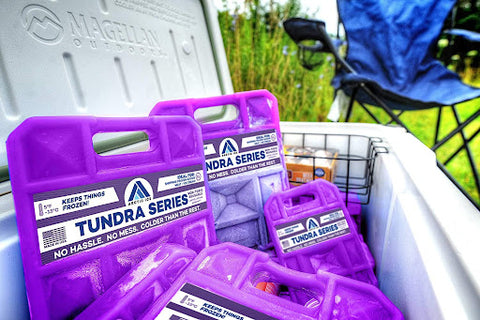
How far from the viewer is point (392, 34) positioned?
165 cm

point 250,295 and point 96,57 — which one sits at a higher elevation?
point 96,57

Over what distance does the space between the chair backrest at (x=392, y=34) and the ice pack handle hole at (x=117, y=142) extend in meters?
1.45

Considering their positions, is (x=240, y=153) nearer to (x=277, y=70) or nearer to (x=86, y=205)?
(x=86, y=205)

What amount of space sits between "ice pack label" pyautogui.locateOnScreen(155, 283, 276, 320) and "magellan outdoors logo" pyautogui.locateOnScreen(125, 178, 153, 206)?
0.51ft

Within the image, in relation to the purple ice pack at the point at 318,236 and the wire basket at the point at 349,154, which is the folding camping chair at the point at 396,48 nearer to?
the wire basket at the point at 349,154

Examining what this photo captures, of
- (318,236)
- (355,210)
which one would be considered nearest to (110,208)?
(318,236)

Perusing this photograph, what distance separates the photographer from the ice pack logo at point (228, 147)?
2.20 ft

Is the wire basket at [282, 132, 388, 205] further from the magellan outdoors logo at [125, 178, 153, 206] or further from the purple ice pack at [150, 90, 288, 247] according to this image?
the magellan outdoors logo at [125, 178, 153, 206]

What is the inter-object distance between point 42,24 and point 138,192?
0.42 metres

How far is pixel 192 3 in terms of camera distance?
101cm

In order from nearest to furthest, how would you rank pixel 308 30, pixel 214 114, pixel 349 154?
pixel 349 154, pixel 214 114, pixel 308 30

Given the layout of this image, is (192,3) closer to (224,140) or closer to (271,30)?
(224,140)

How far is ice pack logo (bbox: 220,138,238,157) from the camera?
0.67 metres

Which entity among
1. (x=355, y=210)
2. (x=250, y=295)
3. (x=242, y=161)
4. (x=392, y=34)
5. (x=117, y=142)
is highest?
(x=392, y=34)
